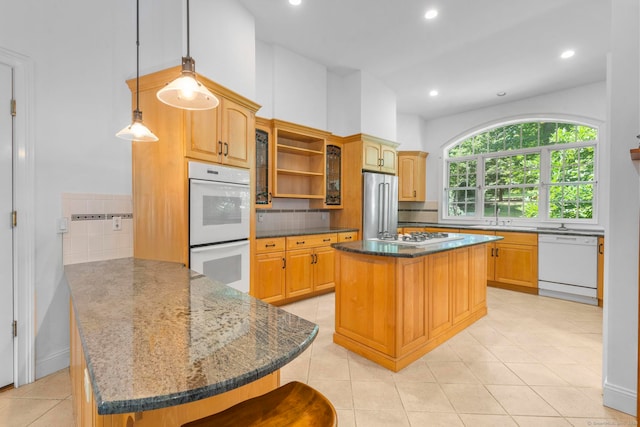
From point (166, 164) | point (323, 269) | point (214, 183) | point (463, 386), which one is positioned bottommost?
point (463, 386)

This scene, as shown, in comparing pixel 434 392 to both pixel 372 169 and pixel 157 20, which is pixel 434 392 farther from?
pixel 157 20

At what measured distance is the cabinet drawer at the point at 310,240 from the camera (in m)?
3.47

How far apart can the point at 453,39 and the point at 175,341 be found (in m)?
4.07

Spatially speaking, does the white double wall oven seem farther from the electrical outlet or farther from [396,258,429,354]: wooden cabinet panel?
[396,258,429,354]: wooden cabinet panel

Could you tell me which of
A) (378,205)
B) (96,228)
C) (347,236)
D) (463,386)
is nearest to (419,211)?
(378,205)

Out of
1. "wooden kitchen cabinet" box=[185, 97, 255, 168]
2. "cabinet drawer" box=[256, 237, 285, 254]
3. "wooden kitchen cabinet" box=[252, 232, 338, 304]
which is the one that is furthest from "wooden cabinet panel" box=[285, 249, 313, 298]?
"wooden kitchen cabinet" box=[185, 97, 255, 168]

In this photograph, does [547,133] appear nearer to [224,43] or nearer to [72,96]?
[224,43]

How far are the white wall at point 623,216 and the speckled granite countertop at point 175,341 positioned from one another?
78.6 inches

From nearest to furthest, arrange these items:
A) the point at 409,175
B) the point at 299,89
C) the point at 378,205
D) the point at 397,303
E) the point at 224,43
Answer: the point at 397,303
the point at 224,43
the point at 299,89
the point at 378,205
the point at 409,175

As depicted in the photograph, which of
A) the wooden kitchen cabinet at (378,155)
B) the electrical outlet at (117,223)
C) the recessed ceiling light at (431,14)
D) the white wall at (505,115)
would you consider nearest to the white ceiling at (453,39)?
the recessed ceiling light at (431,14)

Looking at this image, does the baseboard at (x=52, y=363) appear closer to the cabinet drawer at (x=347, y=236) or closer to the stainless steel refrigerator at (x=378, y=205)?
the cabinet drawer at (x=347, y=236)

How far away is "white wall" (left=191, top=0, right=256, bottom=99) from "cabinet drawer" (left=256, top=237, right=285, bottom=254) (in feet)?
5.09

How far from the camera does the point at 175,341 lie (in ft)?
2.50

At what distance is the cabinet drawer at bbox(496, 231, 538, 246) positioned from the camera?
4016 mm
